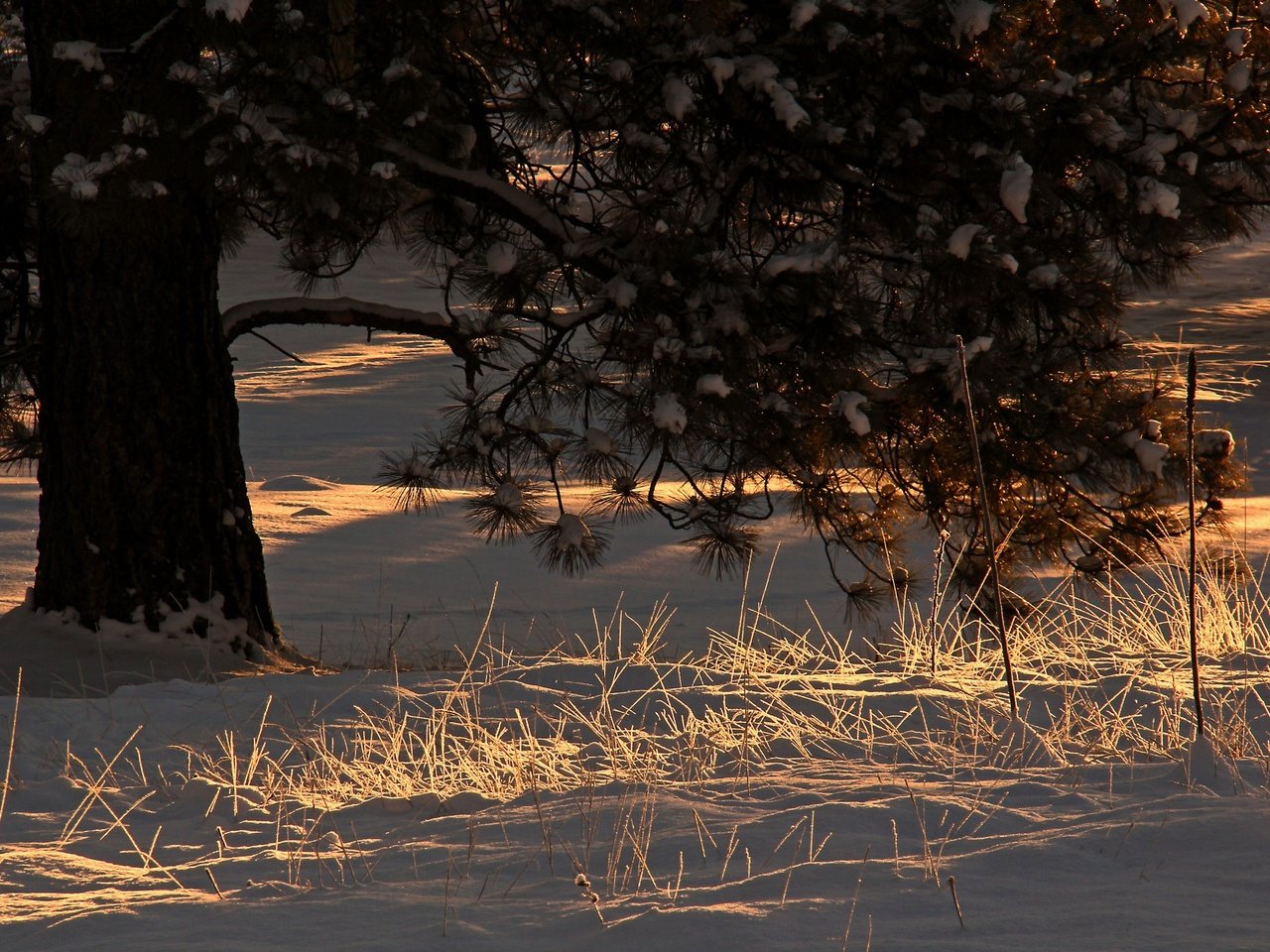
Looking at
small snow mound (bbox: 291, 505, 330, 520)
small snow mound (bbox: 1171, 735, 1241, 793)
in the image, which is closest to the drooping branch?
small snow mound (bbox: 1171, 735, 1241, 793)

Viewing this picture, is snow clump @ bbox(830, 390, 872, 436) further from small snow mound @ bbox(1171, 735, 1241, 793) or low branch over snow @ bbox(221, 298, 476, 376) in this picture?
low branch over snow @ bbox(221, 298, 476, 376)

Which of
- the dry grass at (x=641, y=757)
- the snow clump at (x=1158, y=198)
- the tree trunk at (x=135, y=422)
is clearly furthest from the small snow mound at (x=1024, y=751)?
the tree trunk at (x=135, y=422)

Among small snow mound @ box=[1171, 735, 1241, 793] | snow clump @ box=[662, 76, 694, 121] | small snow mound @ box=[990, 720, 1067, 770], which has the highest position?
snow clump @ box=[662, 76, 694, 121]

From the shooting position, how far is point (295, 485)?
38.7 feet

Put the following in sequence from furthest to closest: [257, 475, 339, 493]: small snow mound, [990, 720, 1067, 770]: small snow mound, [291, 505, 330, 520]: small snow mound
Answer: [257, 475, 339, 493]: small snow mound, [291, 505, 330, 520]: small snow mound, [990, 720, 1067, 770]: small snow mound

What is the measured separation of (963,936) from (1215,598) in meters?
3.00

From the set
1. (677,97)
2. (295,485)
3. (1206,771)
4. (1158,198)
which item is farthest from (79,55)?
Result: (295,485)

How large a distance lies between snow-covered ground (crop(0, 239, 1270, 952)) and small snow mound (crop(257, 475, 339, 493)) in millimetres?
6247

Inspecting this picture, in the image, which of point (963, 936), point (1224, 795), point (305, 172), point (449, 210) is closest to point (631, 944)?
point (963, 936)

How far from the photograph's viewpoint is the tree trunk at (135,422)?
514 centimetres

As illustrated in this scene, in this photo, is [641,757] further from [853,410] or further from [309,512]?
[309,512]

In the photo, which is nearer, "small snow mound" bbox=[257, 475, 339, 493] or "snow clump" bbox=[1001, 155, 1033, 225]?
"snow clump" bbox=[1001, 155, 1033, 225]

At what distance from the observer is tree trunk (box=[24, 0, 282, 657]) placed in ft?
16.9

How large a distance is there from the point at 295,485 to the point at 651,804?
9.62 meters
